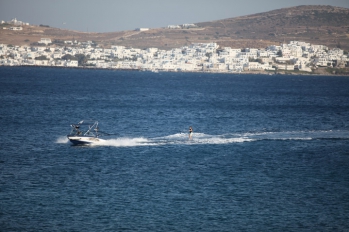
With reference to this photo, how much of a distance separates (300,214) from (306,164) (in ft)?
48.5

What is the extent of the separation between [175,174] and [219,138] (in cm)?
1821

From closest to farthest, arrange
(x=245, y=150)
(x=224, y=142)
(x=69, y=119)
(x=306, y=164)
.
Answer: (x=306, y=164)
(x=245, y=150)
(x=224, y=142)
(x=69, y=119)

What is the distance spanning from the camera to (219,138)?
203ft

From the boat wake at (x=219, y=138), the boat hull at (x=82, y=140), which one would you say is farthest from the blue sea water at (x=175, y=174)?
the boat hull at (x=82, y=140)

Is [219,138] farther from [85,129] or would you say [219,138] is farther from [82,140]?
[85,129]

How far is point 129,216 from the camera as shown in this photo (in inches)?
1347

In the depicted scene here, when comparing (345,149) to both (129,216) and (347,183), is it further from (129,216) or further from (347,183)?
(129,216)

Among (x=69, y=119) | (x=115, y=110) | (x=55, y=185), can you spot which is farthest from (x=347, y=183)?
(x=115, y=110)

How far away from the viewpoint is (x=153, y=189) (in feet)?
131

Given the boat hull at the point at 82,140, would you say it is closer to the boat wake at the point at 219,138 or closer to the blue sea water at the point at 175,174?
the boat wake at the point at 219,138

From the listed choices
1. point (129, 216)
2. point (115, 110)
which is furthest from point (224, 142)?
point (115, 110)

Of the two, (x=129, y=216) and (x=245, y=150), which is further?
(x=245, y=150)

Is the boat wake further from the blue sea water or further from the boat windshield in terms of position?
the boat windshield

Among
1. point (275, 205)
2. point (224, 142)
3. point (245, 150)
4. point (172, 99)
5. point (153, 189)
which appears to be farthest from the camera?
point (172, 99)
